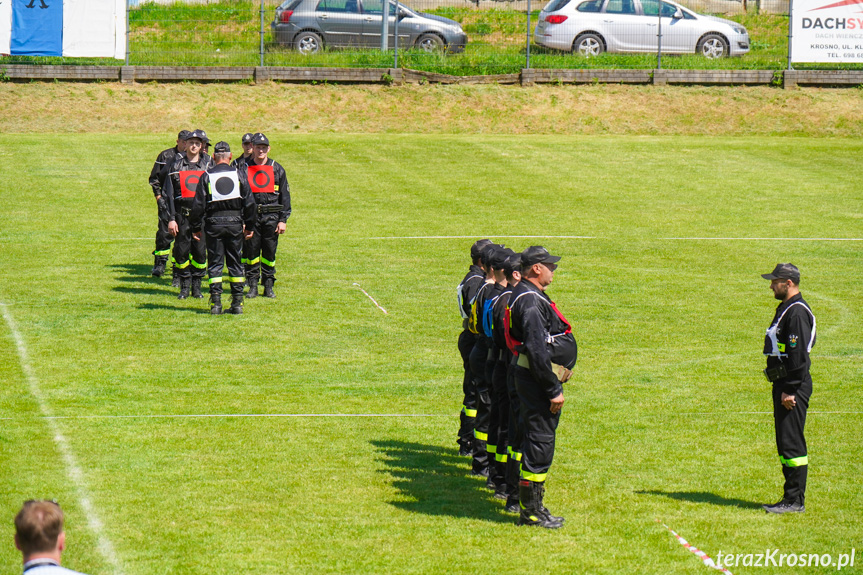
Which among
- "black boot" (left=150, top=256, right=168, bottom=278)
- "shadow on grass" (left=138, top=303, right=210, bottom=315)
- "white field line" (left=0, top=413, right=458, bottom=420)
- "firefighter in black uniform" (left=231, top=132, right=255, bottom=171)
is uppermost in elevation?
"firefighter in black uniform" (left=231, top=132, right=255, bottom=171)

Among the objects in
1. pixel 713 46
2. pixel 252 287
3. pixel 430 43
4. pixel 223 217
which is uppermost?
pixel 713 46

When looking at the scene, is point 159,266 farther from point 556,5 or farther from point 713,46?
point 713,46

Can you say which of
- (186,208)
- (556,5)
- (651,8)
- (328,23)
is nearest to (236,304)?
(186,208)

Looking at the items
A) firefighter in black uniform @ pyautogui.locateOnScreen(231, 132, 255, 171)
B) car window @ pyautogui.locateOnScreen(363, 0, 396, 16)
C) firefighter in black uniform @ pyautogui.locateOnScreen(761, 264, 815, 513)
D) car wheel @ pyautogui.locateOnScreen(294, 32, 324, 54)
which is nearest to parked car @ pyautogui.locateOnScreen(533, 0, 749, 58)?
car window @ pyautogui.locateOnScreen(363, 0, 396, 16)

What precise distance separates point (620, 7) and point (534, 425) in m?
26.7

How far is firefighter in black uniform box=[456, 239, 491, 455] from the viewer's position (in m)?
9.50

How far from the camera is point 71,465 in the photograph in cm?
947

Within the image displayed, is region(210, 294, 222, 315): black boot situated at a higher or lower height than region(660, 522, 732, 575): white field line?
higher

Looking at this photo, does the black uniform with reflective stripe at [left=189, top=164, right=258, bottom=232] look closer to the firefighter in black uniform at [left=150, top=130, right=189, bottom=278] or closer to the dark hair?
the firefighter in black uniform at [left=150, top=130, right=189, bottom=278]

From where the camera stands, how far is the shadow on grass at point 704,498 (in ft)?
29.5

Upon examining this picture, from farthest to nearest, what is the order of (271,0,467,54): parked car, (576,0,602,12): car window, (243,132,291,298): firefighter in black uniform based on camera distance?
(576,0,602,12): car window < (271,0,467,54): parked car < (243,132,291,298): firefighter in black uniform

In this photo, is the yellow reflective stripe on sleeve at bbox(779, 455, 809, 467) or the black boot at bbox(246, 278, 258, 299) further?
the black boot at bbox(246, 278, 258, 299)

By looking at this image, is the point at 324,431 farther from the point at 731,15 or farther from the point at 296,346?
the point at 731,15

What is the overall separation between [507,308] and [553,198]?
16578 millimetres
